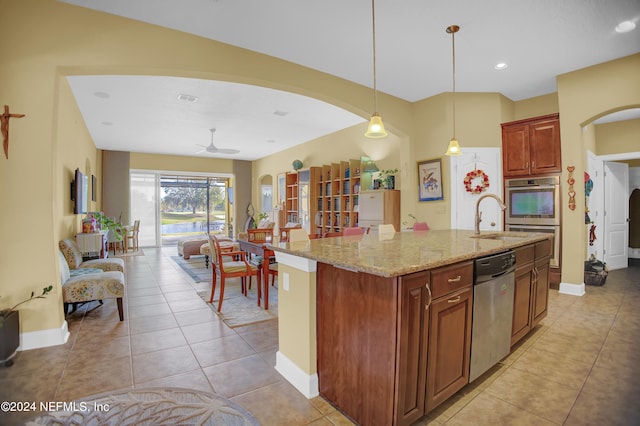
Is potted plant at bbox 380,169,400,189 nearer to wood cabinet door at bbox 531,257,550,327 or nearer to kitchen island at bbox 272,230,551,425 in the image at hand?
wood cabinet door at bbox 531,257,550,327

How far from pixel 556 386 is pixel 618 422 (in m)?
0.36

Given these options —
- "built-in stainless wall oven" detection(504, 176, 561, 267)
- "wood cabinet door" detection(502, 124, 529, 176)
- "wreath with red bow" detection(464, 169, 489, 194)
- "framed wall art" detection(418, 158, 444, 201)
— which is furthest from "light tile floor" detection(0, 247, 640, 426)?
"framed wall art" detection(418, 158, 444, 201)

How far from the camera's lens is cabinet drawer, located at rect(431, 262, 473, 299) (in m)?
1.65

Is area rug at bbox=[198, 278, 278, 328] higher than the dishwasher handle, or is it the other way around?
the dishwasher handle

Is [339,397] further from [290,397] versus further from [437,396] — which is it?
[437,396]

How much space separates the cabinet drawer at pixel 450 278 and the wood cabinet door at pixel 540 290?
1312 mm

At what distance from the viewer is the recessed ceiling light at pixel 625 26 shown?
3049 mm

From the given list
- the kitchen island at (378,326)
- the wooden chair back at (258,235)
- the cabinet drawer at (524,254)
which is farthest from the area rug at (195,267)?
the cabinet drawer at (524,254)

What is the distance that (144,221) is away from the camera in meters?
9.94

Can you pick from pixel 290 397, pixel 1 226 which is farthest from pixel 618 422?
pixel 1 226

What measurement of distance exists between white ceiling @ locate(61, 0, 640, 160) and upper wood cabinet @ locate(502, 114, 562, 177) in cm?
56

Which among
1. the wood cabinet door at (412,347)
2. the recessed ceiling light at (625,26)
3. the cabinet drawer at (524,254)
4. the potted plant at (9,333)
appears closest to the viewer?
the wood cabinet door at (412,347)

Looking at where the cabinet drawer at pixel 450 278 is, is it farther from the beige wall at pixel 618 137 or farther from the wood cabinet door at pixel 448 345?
the beige wall at pixel 618 137

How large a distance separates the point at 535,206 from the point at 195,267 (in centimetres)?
618
